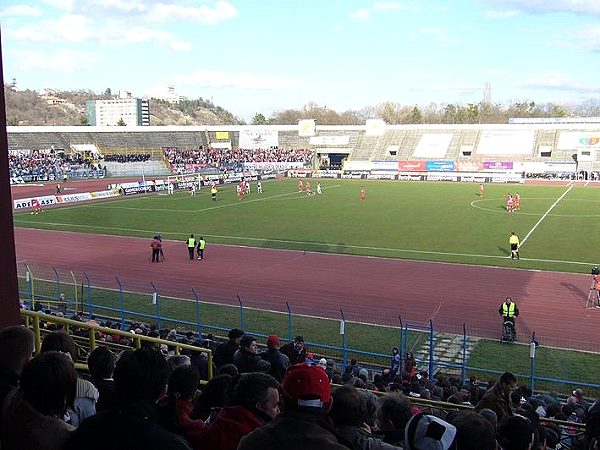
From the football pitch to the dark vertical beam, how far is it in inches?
1007

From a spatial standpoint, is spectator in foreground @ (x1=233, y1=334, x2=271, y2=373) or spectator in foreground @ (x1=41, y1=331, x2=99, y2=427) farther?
spectator in foreground @ (x1=233, y1=334, x2=271, y2=373)

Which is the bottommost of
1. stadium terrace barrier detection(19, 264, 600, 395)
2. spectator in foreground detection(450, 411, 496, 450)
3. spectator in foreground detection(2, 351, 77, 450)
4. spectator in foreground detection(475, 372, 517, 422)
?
stadium terrace barrier detection(19, 264, 600, 395)

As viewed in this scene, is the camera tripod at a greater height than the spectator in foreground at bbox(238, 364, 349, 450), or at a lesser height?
lesser

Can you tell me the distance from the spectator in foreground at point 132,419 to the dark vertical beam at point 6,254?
9.45 feet

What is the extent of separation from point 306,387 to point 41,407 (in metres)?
1.62

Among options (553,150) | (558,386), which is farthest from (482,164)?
(558,386)

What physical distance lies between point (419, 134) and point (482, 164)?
15.3 m

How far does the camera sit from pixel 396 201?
55.0 metres

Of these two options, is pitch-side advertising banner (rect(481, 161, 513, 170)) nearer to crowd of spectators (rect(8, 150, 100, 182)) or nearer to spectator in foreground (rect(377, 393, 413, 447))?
crowd of spectators (rect(8, 150, 100, 182))

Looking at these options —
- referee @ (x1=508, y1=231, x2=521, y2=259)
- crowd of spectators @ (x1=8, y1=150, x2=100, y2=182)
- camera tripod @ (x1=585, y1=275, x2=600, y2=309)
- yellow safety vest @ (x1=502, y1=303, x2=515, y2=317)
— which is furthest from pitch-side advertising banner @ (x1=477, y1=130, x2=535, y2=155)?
yellow safety vest @ (x1=502, y1=303, x2=515, y2=317)

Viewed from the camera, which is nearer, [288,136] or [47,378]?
[47,378]

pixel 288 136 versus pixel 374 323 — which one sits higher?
Result: pixel 288 136

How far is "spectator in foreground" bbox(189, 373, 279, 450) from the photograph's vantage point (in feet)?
13.6

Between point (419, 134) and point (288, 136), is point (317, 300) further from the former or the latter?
point (288, 136)
